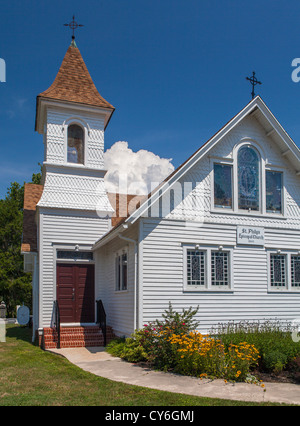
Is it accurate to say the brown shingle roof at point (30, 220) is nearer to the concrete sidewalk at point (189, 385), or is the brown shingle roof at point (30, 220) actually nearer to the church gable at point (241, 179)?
the church gable at point (241, 179)

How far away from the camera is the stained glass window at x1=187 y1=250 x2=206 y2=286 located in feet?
43.3

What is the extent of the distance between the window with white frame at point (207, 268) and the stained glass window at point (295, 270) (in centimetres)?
258

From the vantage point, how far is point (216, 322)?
43.5 feet

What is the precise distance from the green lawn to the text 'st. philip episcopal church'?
10.2 feet

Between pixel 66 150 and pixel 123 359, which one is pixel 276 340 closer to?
pixel 123 359

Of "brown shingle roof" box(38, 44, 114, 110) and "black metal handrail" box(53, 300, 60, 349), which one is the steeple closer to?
"brown shingle roof" box(38, 44, 114, 110)

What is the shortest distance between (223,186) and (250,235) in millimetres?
1824

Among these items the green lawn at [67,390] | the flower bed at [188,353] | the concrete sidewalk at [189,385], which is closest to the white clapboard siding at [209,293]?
the flower bed at [188,353]

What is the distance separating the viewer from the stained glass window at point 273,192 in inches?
580

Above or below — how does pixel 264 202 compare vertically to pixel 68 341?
above

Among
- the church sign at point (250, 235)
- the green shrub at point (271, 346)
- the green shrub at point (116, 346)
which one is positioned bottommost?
the green shrub at point (116, 346)

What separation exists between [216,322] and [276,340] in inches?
108

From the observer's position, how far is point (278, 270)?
48.1ft
